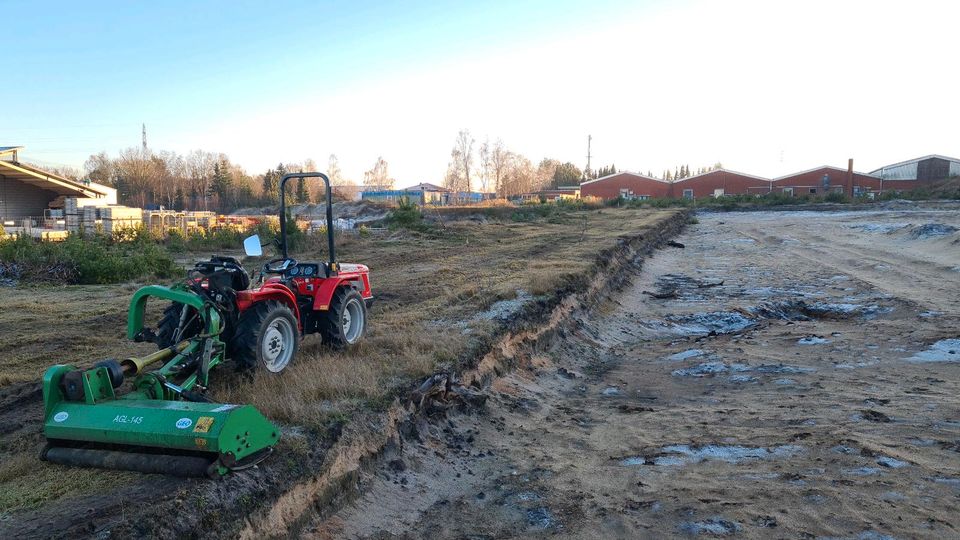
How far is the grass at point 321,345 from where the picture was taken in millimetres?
4734

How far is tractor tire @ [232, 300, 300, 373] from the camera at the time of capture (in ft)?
18.8

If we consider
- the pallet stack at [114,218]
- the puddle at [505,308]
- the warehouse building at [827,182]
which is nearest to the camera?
the puddle at [505,308]

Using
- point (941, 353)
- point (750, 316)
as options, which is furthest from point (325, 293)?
point (750, 316)

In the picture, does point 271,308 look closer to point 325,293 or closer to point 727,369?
point 325,293

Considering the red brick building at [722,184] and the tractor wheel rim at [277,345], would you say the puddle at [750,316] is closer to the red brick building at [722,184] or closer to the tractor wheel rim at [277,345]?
the tractor wheel rim at [277,345]

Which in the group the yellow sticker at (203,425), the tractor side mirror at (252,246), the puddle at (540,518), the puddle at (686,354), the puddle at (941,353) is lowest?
the puddle at (540,518)

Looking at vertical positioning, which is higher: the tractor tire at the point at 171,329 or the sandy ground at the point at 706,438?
the tractor tire at the point at 171,329

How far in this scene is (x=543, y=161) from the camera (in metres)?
114

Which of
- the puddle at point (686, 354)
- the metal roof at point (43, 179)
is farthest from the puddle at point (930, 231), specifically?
the metal roof at point (43, 179)

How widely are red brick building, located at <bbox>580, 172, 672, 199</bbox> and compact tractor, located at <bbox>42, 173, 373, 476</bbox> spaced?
73549 millimetres

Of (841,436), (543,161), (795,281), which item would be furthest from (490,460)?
(543,161)

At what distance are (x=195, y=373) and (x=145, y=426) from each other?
1.01m

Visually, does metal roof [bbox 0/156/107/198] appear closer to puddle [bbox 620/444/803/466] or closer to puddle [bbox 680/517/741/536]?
puddle [bbox 620/444/803/466]

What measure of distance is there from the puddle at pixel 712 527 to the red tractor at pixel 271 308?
3.78 m
